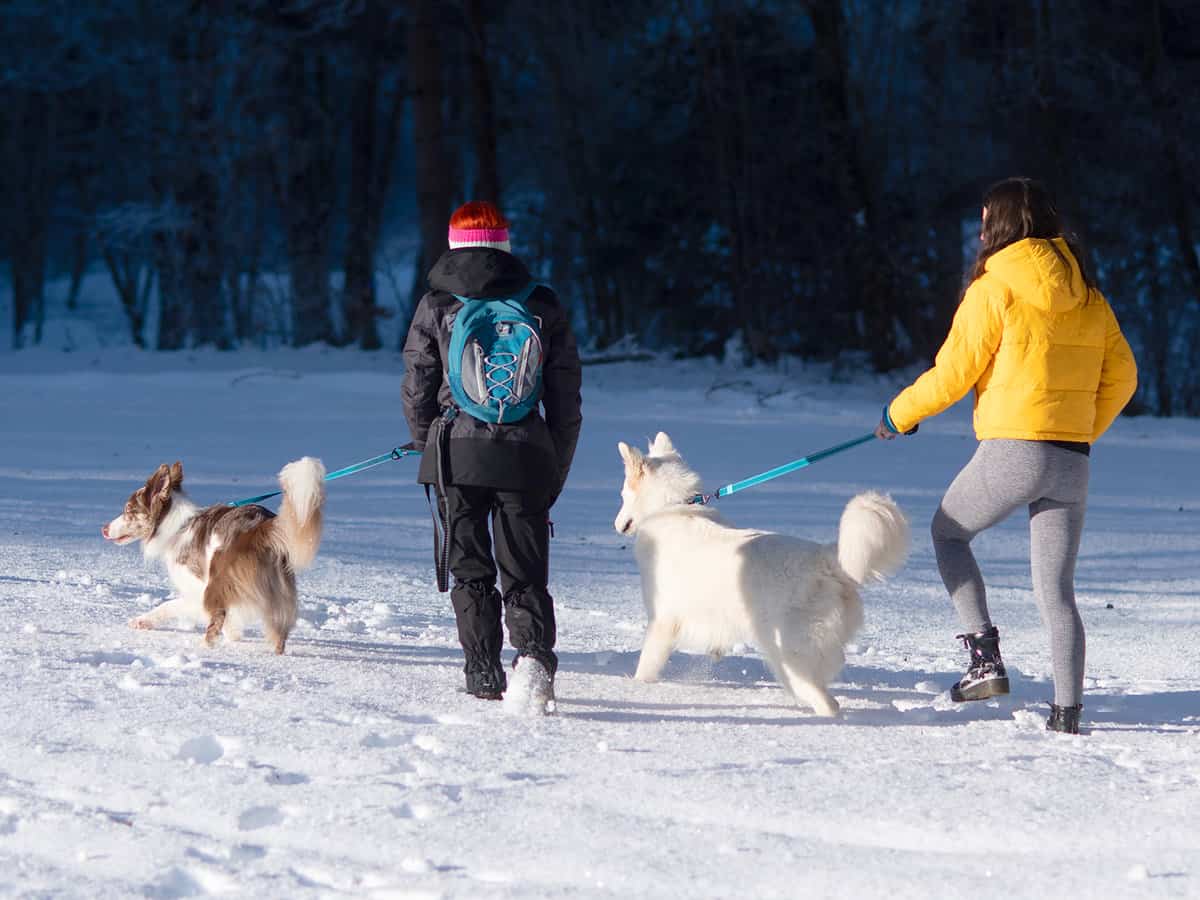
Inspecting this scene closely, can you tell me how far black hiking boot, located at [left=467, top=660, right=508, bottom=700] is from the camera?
4.60 metres

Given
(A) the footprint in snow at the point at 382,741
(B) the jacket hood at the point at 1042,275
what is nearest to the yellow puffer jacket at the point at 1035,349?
(B) the jacket hood at the point at 1042,275

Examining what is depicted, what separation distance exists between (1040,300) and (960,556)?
96cm

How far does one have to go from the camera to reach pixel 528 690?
444 cm

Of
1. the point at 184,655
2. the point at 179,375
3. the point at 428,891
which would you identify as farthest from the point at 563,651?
the point at 179,375

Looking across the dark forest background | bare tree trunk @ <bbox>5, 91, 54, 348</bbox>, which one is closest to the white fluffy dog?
the dark forest background

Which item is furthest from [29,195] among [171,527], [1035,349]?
[1035,349]

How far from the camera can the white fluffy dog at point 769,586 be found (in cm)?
441

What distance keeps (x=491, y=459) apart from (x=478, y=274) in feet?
2.03

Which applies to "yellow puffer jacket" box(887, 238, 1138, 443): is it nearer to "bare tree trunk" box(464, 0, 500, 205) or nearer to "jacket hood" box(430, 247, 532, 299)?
"jacket hood" box(430, 247, 532, 299)

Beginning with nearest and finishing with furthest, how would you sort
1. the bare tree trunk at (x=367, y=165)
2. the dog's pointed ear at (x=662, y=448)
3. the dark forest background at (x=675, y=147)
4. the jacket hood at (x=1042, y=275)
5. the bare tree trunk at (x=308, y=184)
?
the jacket hood at (x=1042, y=275) < the dog's pointed ear at (x=662, y=448) < the dark forest background at (x=675, y=147) < the bare tree trunk at (x=367, y=165) < the bare tree trunk at (x=308, y=184)

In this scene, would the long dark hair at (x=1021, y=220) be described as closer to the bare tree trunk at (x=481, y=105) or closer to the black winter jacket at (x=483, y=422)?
the black winter jacket at (x=483, y=422)

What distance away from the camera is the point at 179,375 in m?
17.3

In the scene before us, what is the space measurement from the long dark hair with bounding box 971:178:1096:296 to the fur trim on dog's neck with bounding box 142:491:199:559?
343 centimetres

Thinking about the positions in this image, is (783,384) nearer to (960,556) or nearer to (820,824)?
(960,556)
